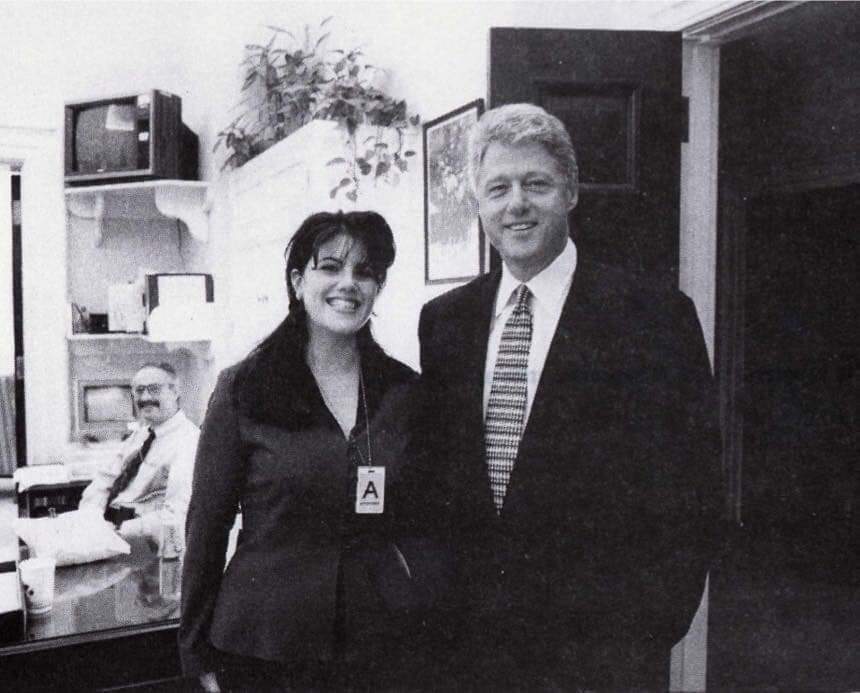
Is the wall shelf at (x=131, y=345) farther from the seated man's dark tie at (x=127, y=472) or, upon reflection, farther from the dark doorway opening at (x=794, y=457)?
the dark doorway opening at (x=794, y=457)

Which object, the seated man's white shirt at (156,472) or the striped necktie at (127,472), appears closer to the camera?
the seated man's white shirt at (156,472)

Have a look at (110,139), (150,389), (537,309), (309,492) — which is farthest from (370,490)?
(110,139)

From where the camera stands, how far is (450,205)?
1307 millimetres

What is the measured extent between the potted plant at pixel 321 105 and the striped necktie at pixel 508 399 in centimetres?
38

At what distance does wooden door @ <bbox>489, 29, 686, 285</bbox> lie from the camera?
127 centimetres

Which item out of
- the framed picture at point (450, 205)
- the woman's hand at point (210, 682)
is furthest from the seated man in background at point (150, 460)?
the framed picture at point (450, 205)

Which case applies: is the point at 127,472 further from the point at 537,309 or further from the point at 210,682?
the point at 537,309

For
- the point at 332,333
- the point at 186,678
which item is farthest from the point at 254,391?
the point at 186,678

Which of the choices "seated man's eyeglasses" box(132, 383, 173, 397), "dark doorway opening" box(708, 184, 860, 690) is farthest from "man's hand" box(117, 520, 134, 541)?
"dark doorway opening" box(708, 184, 860, 690)

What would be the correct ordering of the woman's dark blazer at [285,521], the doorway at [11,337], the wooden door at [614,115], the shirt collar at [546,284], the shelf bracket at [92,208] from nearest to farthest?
the woman's dark blazer at [285,521] < the shirt collar at [546,284] < the wooden door at [614,115] < the doorway at [11,337] < the shelf bracket at [92,208]

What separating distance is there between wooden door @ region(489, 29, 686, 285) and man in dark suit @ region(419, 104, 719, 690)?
0.09m

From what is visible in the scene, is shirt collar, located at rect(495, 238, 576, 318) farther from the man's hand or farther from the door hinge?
the man's hand

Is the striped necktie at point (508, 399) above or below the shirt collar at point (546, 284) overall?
below

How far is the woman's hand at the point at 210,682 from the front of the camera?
1135 mm
